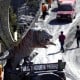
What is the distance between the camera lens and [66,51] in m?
33.0

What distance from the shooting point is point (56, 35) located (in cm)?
3688

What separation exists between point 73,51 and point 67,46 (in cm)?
131

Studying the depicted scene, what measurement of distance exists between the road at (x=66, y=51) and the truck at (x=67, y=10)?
17.9 inches

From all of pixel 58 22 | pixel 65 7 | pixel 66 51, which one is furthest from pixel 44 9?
pixel 66 51

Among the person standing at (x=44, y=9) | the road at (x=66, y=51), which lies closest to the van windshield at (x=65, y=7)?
the road at (x=66, y=51)

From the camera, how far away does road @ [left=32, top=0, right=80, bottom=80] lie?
29.5m

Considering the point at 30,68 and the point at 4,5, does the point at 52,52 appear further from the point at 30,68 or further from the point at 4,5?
the point at 30,68

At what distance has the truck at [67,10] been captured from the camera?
4012cm

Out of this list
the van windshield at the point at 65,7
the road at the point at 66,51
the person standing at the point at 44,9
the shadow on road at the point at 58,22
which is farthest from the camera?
the van windshield at the point at 65,7

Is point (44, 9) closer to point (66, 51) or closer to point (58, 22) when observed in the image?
point (58, 22)

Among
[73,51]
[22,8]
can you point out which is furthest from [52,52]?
[22,8]

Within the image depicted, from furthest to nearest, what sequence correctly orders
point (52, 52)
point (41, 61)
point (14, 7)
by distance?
1. point (14, 7)
2. point (52, 52)
3. point (41, 61)

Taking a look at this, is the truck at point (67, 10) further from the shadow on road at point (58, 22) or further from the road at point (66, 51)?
the road at point (66, 51)

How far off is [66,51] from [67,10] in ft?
30.3
